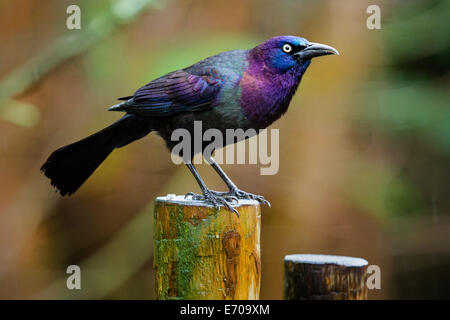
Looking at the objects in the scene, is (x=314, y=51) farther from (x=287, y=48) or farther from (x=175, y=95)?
(x=175, y=95)

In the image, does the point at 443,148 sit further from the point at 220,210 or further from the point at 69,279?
the point at 69,279

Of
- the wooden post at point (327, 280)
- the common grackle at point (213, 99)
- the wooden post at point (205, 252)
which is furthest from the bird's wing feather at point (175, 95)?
the wooden post at point (327, 280)

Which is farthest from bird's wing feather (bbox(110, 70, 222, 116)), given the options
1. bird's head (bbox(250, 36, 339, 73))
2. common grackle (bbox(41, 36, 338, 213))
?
bird's head (bbox(250, 36, 339, 73))

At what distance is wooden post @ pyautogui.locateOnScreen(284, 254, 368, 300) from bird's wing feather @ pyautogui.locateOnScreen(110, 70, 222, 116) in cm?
129

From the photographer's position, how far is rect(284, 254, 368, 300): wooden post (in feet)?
8.72

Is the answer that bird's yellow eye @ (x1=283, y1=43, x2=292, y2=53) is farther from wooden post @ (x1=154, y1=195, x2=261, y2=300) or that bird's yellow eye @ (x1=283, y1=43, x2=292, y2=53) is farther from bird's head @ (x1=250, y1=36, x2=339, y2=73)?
wooden post @ (x1=154, y1=195, x2=261, y2=300)

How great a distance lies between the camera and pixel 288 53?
3.58 meters

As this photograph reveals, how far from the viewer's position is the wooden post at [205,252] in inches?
114

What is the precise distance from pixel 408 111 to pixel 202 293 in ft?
11.9

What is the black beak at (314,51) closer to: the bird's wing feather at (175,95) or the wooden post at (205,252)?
the bird's wing feather at (175,95)

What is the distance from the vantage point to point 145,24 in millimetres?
5750

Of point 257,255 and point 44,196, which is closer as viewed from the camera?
point 257,255

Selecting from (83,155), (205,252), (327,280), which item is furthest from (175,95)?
(327,280)

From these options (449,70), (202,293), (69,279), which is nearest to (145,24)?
(69,279)
